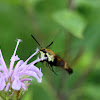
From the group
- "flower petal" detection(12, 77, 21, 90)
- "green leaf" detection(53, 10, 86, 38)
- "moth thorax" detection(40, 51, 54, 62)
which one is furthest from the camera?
"green leaf" detection(53, 10, 86, 38)

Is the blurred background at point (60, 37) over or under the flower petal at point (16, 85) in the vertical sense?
under

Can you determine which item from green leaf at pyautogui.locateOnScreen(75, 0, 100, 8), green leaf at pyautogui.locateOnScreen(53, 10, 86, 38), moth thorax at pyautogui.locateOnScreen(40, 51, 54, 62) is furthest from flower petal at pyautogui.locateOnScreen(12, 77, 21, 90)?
green leaf at pyautogui.locateOnScreen(75, 0, 100, 8)

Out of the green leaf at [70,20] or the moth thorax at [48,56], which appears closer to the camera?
the moth thorax at [48,56]

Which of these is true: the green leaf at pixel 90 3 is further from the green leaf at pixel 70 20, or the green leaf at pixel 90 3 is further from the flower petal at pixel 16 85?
the flower petal at pixel 16 85

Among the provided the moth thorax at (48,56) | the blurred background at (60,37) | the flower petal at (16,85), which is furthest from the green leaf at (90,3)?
the flower petal at (16,85)

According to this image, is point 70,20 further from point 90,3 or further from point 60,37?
point 60,37

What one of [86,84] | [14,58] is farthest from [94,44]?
[14,58]

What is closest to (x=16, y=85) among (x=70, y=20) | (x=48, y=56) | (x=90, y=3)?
(x=48, y=56)

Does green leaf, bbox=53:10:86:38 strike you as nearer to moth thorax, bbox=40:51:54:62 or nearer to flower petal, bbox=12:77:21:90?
moth thorax, bbox=40:51:54:62

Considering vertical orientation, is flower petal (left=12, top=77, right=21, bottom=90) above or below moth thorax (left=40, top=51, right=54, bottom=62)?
above
